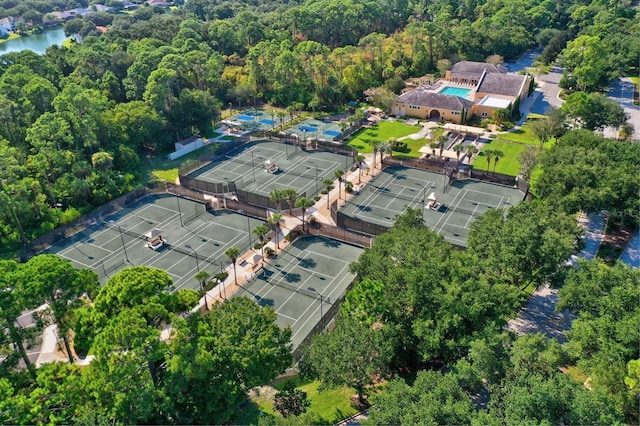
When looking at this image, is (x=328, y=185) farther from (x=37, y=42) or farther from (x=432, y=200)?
(x=37, y=42)

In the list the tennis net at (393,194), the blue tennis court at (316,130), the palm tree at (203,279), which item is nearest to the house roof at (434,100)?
the blue tennis court at (316,130)

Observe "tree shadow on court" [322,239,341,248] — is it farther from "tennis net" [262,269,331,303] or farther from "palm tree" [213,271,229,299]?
"palm tree" [213,271,229,299]

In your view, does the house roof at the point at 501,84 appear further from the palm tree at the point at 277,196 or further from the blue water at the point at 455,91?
the palm tree at the point at 277,196

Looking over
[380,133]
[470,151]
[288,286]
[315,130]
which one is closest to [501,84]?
[380,133]

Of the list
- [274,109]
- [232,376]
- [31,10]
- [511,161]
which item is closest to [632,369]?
[232,376]

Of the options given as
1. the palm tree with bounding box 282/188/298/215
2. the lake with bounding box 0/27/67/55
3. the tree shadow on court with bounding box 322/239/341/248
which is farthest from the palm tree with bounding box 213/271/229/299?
the lake with bounding box 0/27/67/55
